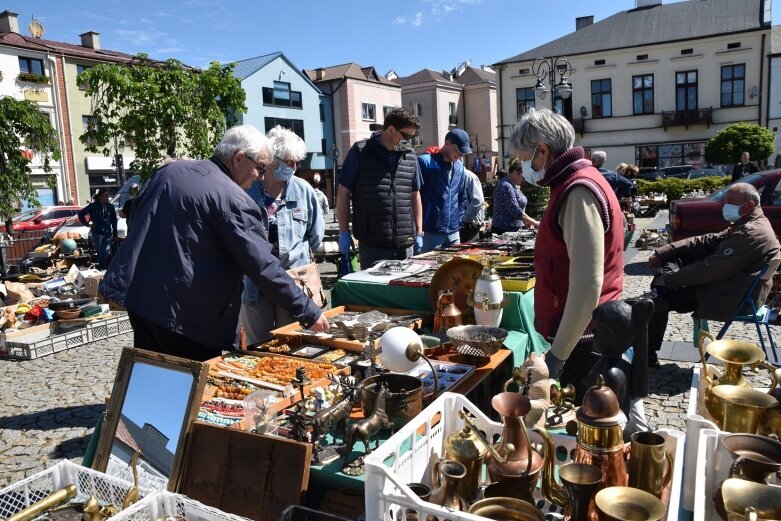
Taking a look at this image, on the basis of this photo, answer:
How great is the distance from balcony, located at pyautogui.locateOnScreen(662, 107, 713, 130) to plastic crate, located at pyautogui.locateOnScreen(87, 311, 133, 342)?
1204 inches

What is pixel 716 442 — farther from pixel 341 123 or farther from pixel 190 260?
pixel 341 123

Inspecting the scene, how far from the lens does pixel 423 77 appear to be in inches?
1630

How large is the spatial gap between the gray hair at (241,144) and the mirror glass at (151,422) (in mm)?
1072

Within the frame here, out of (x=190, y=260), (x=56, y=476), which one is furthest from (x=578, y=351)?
(x=56, y=476)

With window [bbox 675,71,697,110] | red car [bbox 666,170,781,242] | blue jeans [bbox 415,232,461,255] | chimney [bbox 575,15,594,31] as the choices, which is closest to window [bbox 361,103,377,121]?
chimney [bbox 575,15,594,31]

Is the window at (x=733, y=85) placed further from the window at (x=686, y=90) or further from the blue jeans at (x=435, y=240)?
the blue jeans at (x=435, y=240)

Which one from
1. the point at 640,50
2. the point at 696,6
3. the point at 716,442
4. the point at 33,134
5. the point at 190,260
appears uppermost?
the point at 696,6

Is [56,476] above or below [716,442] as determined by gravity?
below

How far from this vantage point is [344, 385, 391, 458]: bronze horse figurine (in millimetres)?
1741

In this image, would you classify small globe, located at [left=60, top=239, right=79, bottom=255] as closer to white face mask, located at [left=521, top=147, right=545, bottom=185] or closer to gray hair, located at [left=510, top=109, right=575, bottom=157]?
white face mask, located at [left=521, top=147, right=545, bottom=185]

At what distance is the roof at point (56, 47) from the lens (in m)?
25.2

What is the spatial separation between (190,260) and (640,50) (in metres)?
33.3

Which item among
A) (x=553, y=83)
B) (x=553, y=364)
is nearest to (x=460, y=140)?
(x=553, y=364)

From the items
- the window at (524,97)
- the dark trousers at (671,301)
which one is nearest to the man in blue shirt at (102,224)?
the dark trousers at (671,301)
